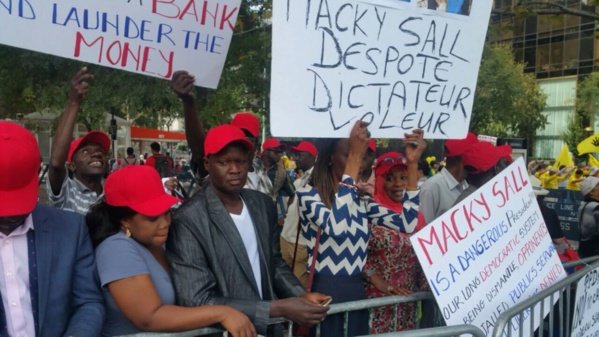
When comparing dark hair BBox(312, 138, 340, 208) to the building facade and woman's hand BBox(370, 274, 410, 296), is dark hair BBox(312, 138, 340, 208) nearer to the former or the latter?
woman's hand BBox(370, 274, 410, 296)

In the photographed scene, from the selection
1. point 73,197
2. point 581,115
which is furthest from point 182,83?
point 581,115

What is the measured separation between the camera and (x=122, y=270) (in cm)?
251

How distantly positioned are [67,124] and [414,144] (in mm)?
1853

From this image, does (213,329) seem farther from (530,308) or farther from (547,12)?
(547,12)

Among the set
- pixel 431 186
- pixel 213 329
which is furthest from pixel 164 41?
pixel 431 186

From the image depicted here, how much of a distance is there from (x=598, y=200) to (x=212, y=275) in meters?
5.44

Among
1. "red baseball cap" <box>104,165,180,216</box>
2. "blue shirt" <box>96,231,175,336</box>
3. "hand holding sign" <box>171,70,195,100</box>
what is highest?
"hand holding sign" <box>171,70,195,100</box>

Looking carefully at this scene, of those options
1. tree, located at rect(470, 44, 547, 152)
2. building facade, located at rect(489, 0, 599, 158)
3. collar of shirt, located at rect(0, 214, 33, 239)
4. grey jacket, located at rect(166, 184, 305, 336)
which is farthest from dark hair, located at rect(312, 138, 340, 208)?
building facade, located at rect(489, 0, 599, 158)

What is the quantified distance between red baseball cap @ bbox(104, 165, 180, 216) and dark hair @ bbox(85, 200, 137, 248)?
0.05 metres

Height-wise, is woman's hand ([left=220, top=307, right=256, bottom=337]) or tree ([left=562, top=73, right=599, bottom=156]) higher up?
tree ([left=562, top=73, right=599, bottom=156])

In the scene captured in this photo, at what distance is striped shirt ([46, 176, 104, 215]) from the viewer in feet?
11.9

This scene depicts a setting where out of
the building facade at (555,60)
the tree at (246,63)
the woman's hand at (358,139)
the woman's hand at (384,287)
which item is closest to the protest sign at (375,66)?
the woman's hand at (358,139)

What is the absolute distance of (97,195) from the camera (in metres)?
3.80

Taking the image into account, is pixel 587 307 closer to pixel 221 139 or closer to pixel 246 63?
pixel 221 139
